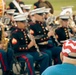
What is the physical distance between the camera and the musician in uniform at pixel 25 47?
6641mm

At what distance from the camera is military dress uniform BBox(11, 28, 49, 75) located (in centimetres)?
664

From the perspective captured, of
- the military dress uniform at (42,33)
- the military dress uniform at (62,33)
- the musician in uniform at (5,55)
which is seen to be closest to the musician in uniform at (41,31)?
the military dress uniform at (42,33)

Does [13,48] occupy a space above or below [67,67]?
below

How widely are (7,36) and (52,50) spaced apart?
1041 mm

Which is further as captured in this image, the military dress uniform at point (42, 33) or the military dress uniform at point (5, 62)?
the military dress uniform at point (42, 33)

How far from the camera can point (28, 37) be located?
6.85 metres

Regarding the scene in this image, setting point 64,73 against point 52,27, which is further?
point 52,27

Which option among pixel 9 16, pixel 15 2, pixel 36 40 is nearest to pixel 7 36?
pixel 36 40

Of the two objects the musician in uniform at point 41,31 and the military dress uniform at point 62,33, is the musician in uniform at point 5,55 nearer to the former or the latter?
the musician in uniform at point 41,31

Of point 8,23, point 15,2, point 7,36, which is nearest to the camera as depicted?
point 7,36

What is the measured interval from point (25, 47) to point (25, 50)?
0.24 ft

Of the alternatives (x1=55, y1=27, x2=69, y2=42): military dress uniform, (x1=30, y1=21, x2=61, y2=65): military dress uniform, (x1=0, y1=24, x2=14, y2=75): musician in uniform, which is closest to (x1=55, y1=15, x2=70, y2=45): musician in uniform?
(x1=55, y1=27, x2=69, y2=42): military dress uniform

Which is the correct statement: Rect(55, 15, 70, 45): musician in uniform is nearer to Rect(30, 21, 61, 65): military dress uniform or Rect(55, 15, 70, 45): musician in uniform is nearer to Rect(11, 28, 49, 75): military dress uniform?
Rect(30, 21, 61, 65): military dress uniform

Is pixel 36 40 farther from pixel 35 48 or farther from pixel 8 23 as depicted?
pixel 8 23
